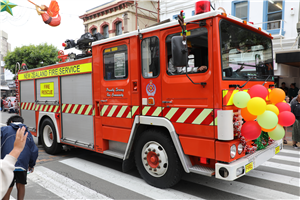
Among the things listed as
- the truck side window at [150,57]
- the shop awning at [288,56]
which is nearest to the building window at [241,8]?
the shop awning at [288,56]

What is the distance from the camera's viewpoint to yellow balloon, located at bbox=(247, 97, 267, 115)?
3311 millimetres

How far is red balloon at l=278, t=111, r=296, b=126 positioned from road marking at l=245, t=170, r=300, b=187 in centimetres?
144

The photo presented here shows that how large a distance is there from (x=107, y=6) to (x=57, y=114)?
773 inches

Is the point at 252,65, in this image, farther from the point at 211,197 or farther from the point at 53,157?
the point at 53,157

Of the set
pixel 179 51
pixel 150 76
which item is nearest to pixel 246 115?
pixel 179 51

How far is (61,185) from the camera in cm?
451

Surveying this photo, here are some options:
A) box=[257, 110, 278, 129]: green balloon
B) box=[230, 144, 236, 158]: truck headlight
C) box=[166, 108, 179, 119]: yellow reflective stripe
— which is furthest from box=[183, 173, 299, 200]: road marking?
box=[166, 108, 179, 119]: yellow reflective stripe

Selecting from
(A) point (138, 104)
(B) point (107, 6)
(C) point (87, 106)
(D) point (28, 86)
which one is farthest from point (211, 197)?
Answer: (B) point (107, 6)

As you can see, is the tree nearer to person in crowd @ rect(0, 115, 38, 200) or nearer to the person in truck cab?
person in crowd @ rect(0, 115, 38, 200)

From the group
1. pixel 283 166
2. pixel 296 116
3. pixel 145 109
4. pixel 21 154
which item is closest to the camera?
pixel 21 154

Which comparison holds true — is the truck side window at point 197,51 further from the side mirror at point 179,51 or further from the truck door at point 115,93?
the truck door at point 115,93

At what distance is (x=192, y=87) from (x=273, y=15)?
1110 cm

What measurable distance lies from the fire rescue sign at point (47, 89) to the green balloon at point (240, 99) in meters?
5.05

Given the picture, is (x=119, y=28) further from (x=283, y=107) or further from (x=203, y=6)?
(x=283, y=107)
